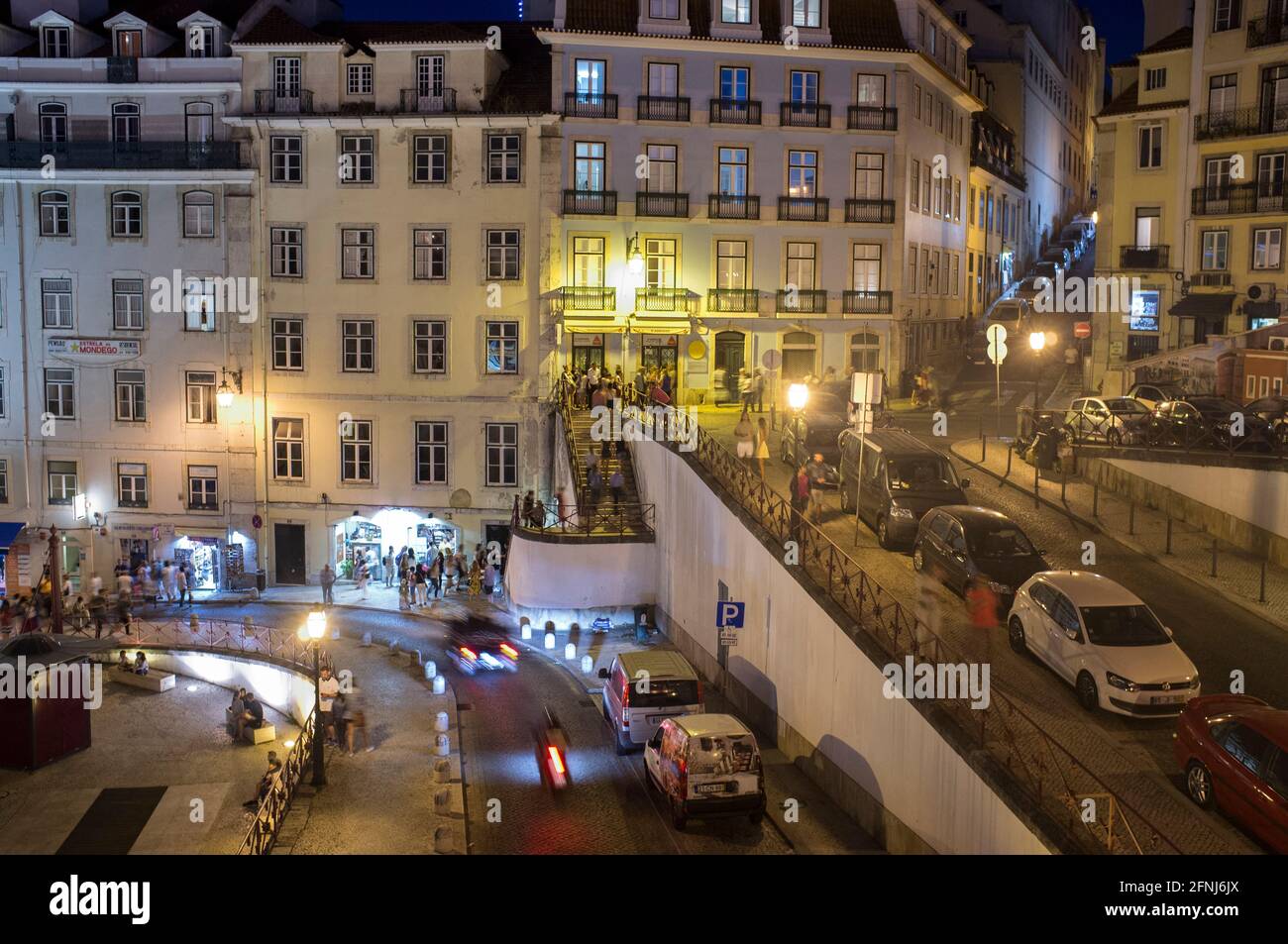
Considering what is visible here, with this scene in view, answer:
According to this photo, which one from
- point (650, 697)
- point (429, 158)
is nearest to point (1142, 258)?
point (429, 158)

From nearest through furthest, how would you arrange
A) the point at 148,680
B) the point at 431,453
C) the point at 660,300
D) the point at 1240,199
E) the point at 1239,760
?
the point at 1239,760 → the point at 148,680 → the point at 431,453 → the point at 660,300 → the point at 1240,199

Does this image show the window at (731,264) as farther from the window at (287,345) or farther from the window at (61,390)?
the window at (61,390)

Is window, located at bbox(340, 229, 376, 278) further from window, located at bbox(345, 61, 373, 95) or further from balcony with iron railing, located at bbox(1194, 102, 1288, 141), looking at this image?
balcony with iron railing, located at bbox(1194, 102, 1288, 141)

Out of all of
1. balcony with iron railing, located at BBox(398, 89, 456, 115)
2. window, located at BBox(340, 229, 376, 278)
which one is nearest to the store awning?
balcony with iron railing, located at BBox(398, 89, 456, 115)

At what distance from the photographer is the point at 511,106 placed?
3900cm

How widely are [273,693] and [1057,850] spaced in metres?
21.6

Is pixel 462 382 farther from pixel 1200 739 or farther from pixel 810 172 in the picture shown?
pixel 1200 739

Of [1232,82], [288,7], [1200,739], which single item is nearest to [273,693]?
[1200,739]

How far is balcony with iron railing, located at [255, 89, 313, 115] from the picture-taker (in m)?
39.4

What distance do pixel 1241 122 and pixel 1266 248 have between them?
4.31 meters

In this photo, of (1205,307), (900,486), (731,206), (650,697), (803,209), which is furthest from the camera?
(1205,307)

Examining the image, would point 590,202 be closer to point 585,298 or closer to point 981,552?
point 585,298

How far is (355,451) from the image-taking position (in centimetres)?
4003

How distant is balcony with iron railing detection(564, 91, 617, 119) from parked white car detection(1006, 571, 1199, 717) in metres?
25.8
